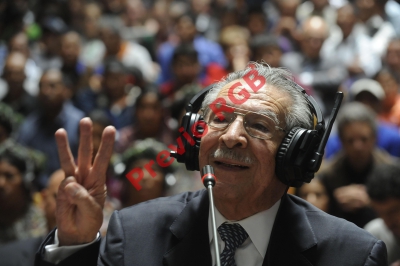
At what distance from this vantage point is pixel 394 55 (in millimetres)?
5875

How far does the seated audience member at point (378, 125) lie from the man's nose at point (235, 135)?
272cm

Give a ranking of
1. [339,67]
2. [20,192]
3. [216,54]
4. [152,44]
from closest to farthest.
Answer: [20,192] < [339,67] < [216,54] < [152,44]

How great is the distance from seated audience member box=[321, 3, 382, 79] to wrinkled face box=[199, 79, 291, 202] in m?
4.09

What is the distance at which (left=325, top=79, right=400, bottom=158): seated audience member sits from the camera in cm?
461

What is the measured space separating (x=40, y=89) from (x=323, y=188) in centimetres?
281

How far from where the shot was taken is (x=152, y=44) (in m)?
7.32

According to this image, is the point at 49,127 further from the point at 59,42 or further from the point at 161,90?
the point at 59,42

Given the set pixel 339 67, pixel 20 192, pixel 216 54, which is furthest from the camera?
pixel 216 54

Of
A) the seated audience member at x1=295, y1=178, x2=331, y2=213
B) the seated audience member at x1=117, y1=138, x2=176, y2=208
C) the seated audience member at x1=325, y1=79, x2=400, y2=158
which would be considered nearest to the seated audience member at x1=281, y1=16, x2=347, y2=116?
the seated audience member at x1=325, y1=79, x2=400, y2=158

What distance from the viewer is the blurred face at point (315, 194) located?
12.4 ft

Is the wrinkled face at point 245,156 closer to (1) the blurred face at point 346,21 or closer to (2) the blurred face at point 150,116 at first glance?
(2) the blurred face at point 150,116

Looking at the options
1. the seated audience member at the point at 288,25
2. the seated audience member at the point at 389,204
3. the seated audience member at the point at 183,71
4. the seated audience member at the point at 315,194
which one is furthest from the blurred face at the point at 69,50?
the seated audience member at the point at 389,204

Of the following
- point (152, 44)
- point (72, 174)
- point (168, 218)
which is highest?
point (72, 174)

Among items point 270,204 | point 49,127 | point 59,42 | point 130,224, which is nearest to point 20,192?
point 49,127
